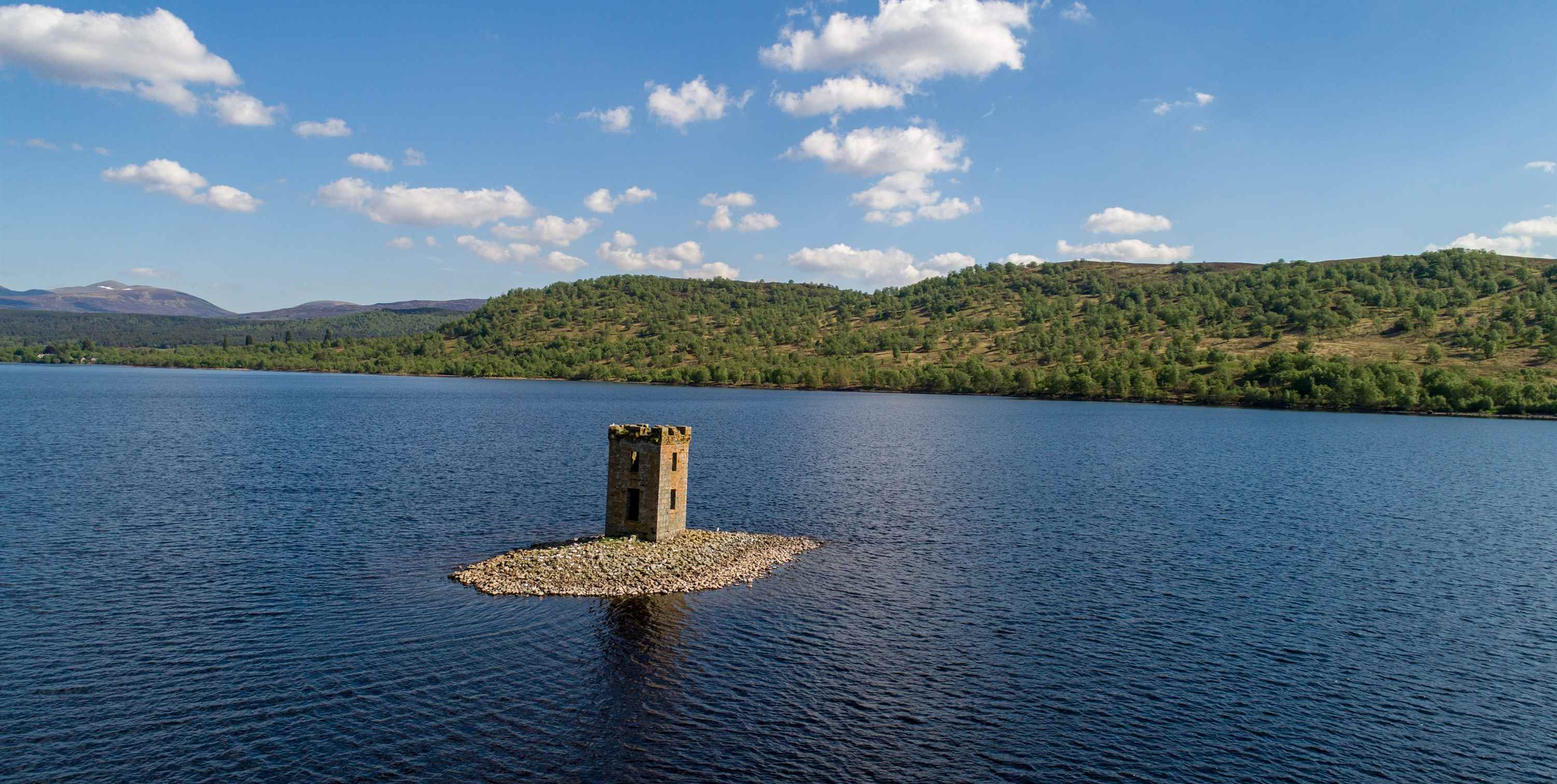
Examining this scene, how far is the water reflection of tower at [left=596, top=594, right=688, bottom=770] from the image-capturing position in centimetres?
2480

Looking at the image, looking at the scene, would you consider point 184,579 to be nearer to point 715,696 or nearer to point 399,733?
point 399,733

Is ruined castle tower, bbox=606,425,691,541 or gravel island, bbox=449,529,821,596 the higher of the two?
ruined castle tower, bbox=606,425,691,541

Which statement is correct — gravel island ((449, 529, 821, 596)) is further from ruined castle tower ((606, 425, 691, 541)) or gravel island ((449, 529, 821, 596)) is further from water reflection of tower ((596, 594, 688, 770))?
water reflection of tower ((596, 594, 688, 770))

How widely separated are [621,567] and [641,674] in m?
11.6

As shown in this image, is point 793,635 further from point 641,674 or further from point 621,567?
point 621,567

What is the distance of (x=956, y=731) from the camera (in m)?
25.9

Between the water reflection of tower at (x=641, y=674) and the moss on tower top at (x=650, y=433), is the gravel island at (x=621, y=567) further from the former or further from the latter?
the moss on tower top at (x=650, y=433)

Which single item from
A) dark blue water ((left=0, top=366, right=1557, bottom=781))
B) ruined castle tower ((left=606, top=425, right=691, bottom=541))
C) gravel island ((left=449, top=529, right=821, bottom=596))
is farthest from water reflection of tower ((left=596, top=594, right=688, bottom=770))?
ruined castle tower ((left=606, top=425, right=691, bottom=541))

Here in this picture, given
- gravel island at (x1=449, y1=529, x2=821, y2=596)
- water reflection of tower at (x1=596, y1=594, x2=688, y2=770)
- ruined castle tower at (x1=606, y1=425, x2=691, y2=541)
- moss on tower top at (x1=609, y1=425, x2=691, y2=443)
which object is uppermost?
moss on tower top at (x1=609, y1=425, x2=691, y2=443)

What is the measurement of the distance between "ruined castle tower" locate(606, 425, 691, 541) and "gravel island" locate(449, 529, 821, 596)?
2.77ft

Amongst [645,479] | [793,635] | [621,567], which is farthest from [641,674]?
[645,479]

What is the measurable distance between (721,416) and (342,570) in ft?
337

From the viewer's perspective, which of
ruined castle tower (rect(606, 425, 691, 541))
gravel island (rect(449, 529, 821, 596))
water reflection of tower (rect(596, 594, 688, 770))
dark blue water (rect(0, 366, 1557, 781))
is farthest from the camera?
ruined castle tower (rect(606, 425, 691, 541))

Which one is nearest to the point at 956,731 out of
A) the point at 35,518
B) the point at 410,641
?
the point at 410,641
